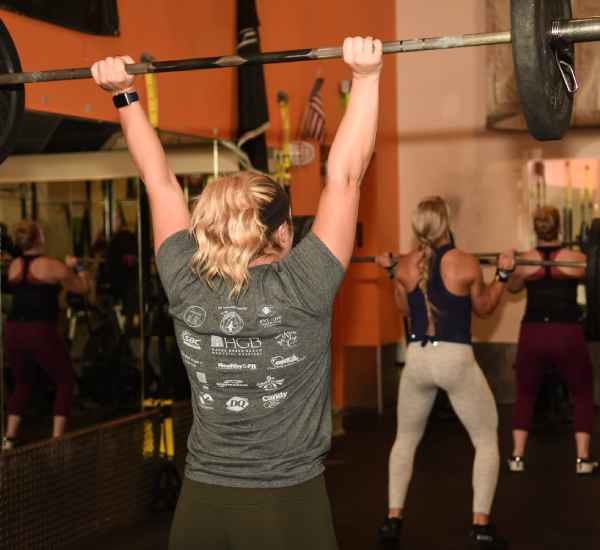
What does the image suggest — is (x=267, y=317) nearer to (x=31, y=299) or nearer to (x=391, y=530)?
(x=391, y=530)

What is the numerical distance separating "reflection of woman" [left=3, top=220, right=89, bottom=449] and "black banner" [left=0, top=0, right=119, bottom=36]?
78 cm

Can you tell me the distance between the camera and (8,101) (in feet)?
7.61

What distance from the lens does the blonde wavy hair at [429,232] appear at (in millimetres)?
3602

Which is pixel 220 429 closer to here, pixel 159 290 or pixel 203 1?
pixel 159 290

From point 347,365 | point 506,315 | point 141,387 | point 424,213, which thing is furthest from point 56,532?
point 506,315

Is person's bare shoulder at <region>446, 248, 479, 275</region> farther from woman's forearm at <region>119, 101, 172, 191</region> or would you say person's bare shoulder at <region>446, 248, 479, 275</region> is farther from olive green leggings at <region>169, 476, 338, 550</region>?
olive green leggings at <region>169, 476, 338, 550</region>

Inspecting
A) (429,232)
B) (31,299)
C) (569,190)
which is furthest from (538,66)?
(569,190)

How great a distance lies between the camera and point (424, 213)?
3.61 meters

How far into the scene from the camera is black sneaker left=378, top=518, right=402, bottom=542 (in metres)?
3.64

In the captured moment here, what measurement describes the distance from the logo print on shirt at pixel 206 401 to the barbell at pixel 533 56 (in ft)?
2.05

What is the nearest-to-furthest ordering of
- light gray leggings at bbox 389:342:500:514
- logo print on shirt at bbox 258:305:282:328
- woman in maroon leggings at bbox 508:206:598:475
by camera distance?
logo print on shirt at bbox 258:305:282:328 → light gray leggings at bbox 389:342:500:514 → woman in maroon leggings at bbox 508:206:598:475

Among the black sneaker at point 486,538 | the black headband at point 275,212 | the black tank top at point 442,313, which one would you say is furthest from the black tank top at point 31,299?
the black headband at point 275,212

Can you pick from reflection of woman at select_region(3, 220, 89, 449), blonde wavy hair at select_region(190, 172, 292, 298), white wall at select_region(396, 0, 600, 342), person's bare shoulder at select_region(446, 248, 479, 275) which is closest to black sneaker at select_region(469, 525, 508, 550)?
person's bare shoulder at select_region(446, 248, 479, 275)

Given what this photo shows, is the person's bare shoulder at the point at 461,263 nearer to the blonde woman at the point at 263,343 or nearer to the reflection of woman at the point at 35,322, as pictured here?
the reflection of woman at the point at 35,322
